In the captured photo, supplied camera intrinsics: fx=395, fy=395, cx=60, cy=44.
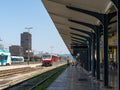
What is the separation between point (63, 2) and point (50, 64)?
56.4 m

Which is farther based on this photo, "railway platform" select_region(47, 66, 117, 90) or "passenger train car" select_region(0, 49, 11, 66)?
"passenger train car" select_region(0, 49, 11, 66)

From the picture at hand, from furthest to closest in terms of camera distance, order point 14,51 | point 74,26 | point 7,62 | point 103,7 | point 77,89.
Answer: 1. point 14,51
2. point 7,62
3. point 74,26
4. point 103,7
5. point 77,89

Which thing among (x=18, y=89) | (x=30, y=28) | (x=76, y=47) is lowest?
(x=18, y=89)

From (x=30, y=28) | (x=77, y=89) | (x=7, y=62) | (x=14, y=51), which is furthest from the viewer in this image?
(x=14, y=51)

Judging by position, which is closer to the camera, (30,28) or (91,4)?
(91,4)

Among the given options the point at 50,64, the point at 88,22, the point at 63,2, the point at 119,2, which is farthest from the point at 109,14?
the point at 50,64

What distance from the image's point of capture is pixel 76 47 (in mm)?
38406

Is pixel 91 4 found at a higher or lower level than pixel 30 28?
lower

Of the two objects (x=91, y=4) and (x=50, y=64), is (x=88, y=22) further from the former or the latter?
(x=50, y=64)

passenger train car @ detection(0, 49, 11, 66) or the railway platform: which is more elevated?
passenger train car @ detection(0, 49, 11, 66)

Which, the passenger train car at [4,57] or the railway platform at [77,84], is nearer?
the railway platform at [77,84]

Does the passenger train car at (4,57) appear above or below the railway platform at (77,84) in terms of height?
above

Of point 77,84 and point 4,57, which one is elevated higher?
point 4,57

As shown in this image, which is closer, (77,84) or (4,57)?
(77,84)
